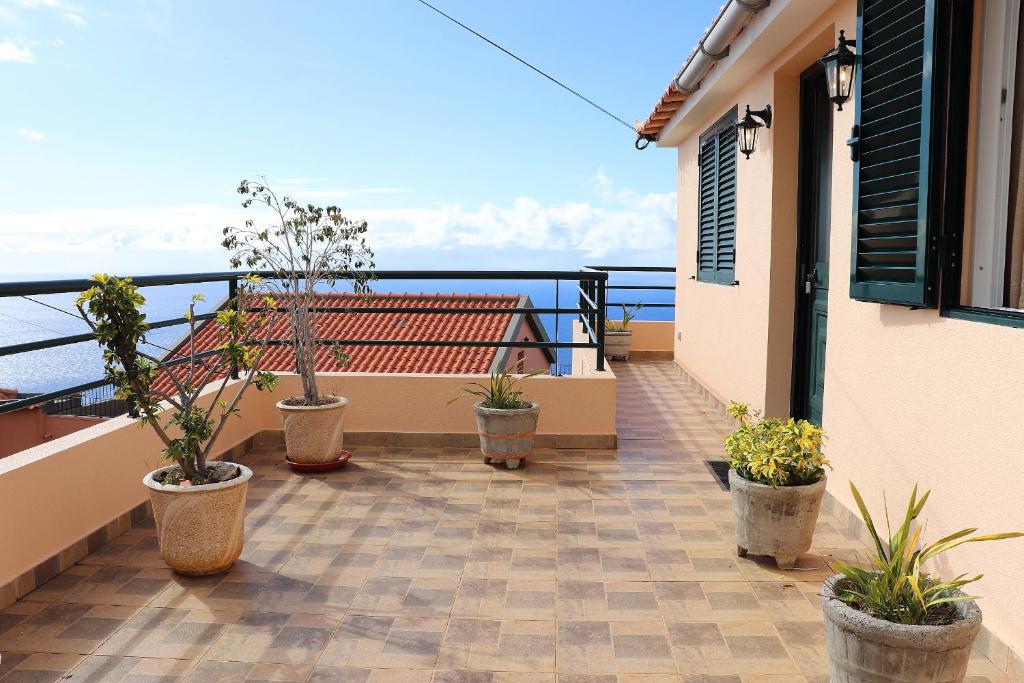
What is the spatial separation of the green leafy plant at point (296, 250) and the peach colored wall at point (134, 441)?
19.4 inches

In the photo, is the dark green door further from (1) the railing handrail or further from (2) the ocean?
(2) the ocean

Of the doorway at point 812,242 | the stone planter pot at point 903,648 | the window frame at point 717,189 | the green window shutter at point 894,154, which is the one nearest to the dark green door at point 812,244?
the doorway at point 812,242

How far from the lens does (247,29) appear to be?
9312mm

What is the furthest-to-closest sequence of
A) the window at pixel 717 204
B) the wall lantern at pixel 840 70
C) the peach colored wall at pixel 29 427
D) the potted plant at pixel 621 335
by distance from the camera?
the peach colored wall at pixel 29 427 → the potted plant at pixel 621 335 → the window at pixel 717 204 → the wall lantern at pixel 840 70

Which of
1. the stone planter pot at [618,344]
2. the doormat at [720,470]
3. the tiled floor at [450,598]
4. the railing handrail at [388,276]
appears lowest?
the doormat at [720,470]

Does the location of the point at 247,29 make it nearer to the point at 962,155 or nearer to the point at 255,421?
the point at 255,421

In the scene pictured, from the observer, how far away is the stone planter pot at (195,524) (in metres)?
2.88

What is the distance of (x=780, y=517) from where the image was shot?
295 cm

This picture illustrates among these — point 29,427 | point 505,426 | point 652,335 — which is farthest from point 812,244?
point 29,427

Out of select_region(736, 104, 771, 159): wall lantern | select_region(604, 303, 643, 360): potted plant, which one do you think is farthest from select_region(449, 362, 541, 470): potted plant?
select_region(604, 303, 643, 360): potted plant

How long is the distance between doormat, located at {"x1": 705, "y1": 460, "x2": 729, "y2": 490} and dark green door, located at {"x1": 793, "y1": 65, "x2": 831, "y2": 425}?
677 millimetres

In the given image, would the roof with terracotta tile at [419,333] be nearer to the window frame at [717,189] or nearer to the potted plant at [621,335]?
the potted plant at [621,335]

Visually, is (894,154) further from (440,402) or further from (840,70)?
(440,402)

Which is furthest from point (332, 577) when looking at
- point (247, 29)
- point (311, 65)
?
point (311, 65)
